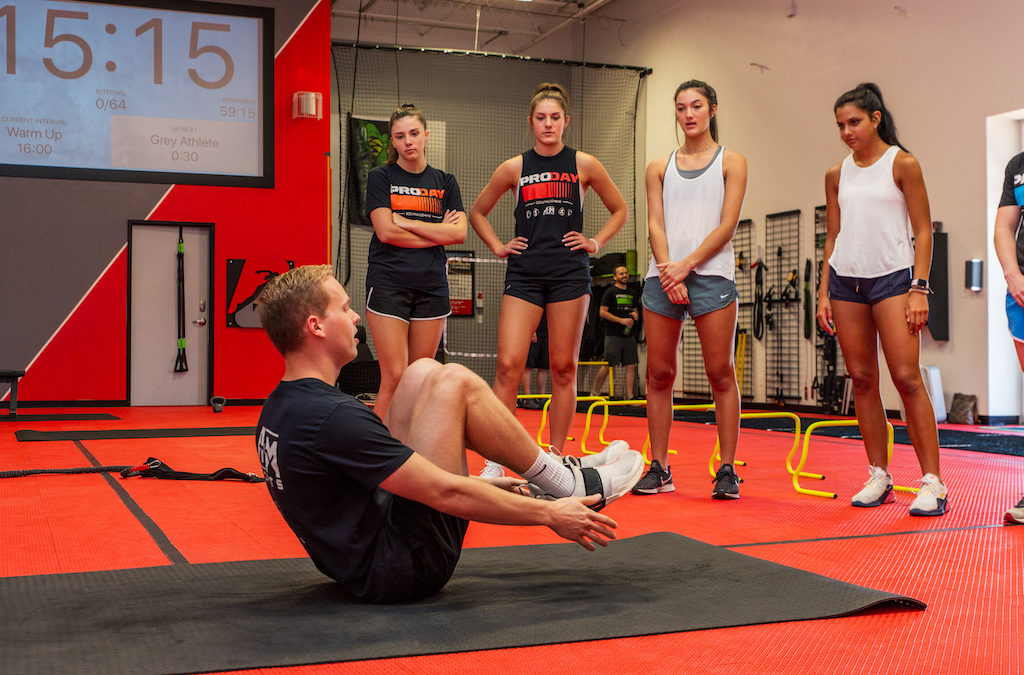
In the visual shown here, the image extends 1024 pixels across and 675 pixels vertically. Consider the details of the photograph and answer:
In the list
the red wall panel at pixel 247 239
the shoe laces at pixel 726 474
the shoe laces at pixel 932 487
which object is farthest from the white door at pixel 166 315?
the shoe laces at pixel 932 487

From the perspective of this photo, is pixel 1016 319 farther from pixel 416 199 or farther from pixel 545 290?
pixel 416 199

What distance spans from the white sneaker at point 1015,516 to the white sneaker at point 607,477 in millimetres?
→ 1394

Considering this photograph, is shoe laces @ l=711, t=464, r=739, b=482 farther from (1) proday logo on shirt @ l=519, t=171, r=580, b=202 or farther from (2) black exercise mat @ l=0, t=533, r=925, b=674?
(1) proday logo on shirt @ l=519, t=171, r=580, b=202

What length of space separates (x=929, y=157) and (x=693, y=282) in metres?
5.52

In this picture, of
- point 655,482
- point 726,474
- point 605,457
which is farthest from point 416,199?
point 605,457

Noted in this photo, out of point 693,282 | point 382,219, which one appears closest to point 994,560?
point 693,282

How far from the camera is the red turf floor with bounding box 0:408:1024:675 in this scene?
5.16 ft

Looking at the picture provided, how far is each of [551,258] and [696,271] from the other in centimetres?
58

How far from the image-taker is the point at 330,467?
1710mm

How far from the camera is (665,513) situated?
3.09 m

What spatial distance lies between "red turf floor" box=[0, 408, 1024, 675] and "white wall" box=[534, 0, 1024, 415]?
3174 mm

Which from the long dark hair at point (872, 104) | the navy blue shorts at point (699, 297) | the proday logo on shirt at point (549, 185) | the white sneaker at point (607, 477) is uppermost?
the long dark hair at point (872, 104)

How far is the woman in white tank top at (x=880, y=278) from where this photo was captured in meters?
3.15

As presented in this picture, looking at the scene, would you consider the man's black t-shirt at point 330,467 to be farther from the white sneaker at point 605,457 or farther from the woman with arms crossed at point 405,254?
the woman with arms crossed at point 405,254
